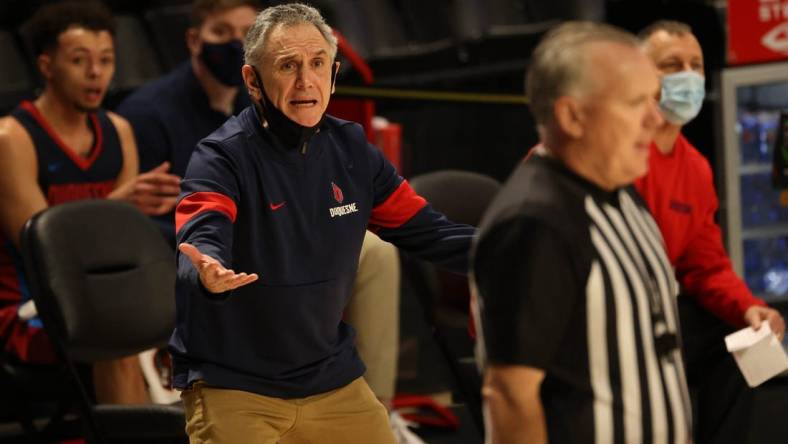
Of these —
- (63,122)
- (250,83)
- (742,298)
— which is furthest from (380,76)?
(250,83)

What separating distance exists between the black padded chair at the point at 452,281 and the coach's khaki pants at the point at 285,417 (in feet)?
3.97

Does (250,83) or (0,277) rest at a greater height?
(250,83)

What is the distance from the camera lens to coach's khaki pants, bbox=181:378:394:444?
2.87 m

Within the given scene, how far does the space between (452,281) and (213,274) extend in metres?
2.05

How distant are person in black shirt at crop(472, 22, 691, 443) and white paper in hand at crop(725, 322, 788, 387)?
5.05 feet

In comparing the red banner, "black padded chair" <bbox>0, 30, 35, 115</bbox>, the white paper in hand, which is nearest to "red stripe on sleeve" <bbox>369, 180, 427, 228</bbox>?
the white paper in hand

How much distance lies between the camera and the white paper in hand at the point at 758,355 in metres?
3.67

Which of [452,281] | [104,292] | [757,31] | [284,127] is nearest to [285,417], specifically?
[284,127]

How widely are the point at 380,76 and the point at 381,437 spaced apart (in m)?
4.59

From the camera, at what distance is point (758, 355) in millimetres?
3719

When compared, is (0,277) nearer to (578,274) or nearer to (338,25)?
(578,274)

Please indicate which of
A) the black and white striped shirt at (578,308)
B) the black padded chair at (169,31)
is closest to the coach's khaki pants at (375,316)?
the black and white striped shirt at (578,308)

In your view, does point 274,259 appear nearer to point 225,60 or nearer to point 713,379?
point 713,379

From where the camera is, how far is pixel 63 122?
4.81 meters
